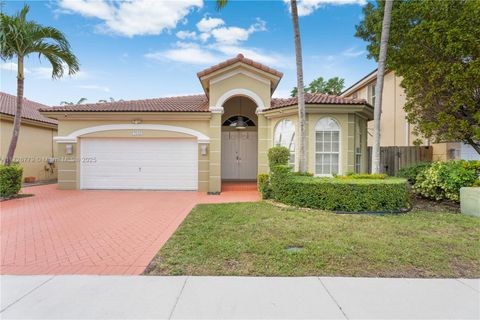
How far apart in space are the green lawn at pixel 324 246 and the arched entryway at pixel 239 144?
808 centimetres

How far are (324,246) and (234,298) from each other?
91.4 inches

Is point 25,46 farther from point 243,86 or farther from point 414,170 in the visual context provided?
point 414,170

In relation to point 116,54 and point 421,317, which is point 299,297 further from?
point 116,54

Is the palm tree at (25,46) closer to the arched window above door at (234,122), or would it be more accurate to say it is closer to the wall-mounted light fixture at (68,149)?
the wall-mounted light fixture at (68,149)

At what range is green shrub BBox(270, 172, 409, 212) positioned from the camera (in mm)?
7254

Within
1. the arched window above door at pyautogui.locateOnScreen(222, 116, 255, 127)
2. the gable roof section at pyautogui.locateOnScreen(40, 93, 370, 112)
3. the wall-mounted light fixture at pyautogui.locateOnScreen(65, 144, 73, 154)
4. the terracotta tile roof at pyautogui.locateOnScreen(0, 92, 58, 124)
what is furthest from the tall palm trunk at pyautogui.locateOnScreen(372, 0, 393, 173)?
the terracotta tile roof at pyautogui.locateOnScreen(0, 92, 58, 124)

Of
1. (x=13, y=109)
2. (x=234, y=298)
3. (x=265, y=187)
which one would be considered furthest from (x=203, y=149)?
(x=13, y=109)

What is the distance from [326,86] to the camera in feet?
97.7

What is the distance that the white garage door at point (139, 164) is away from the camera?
11.8 meters

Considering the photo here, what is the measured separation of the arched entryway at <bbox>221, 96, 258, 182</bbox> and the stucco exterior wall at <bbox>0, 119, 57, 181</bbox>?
11.8 metres

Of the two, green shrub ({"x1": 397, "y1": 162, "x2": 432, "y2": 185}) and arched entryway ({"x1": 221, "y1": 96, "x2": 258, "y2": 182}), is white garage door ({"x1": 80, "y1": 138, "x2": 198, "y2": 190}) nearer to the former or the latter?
arched entryway ({"x1": 221, "y1": 96, "x2": 258, "y2": 182})

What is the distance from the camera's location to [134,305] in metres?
2.95

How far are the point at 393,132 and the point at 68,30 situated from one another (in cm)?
1895

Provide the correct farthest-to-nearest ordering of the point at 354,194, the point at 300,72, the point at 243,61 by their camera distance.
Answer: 1. the point at 243,61
2. the point at 300,72
3. the point at 354,194
